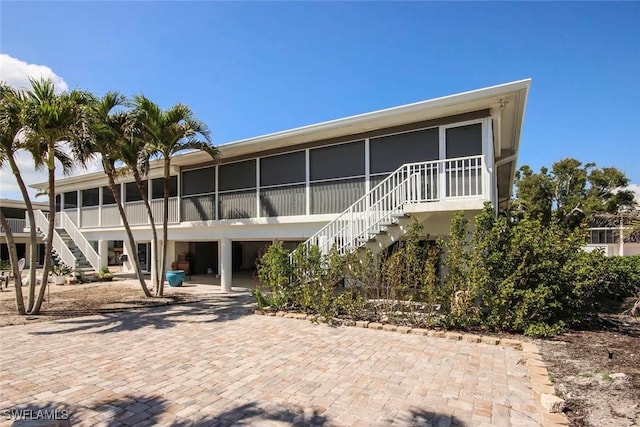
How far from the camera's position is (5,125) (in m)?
7.96

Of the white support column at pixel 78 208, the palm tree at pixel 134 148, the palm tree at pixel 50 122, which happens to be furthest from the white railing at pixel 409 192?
the white support column at pixel 78 208

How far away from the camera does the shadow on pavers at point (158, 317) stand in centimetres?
789

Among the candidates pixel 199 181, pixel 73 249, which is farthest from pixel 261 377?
pixel 73 249

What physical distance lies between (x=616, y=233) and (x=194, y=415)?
934 inches

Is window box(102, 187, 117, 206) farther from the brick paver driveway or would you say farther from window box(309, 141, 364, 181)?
window box(309, 141, 364, 181)

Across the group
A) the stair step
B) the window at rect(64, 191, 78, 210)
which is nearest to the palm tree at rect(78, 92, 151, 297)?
the stair step

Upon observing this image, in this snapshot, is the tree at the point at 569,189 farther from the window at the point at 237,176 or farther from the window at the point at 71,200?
the window at the point at 71,200

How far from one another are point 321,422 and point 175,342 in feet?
13.2

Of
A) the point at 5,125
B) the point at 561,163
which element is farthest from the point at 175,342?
the point at 561,163

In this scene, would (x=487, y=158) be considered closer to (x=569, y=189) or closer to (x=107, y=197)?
(x=107, y=197)

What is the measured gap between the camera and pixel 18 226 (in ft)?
94.0

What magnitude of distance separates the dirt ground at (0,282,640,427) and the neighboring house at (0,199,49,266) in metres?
23.1

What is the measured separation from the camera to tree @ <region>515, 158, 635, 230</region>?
26.9 metres

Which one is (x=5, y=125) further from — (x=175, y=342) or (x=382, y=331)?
(x=382, y=331)
